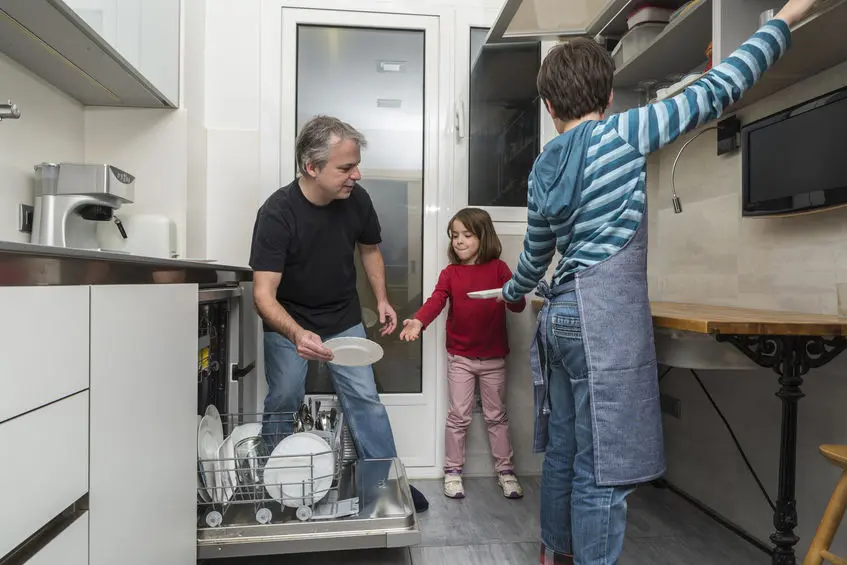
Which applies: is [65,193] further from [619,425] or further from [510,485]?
[510,485]

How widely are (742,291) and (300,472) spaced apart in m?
1.39

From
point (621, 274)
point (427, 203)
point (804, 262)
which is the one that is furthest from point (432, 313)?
point (804, 262)

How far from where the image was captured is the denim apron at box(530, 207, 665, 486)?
1170 mm

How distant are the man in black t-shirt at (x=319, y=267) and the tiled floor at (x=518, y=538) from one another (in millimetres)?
182

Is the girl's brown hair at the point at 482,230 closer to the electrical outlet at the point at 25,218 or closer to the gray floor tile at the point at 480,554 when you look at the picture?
the gray floor tile at the point at 480,554

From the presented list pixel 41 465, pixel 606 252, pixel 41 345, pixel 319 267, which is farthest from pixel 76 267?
pixel 319 267

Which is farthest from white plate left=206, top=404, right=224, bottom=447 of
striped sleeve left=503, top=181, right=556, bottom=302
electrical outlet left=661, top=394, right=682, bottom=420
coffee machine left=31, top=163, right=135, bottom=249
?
electrical outlet left=661, top=394, right=682, bottom=420

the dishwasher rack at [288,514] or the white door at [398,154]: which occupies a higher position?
the white door at [398,154]

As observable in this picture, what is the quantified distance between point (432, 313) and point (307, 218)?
0.59 m

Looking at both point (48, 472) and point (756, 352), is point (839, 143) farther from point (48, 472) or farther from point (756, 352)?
point (48, 472)

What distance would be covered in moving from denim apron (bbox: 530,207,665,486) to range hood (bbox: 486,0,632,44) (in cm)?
100

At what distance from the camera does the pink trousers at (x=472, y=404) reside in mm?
2213

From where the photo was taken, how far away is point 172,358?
3.65 ft

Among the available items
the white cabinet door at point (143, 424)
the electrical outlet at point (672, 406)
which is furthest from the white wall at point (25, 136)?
the electrical outlet at point (672, 406)
